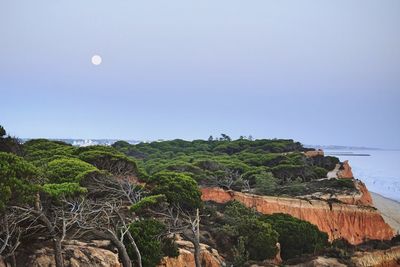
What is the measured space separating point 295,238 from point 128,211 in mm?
10368

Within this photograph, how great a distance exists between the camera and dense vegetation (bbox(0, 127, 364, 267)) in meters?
13.5

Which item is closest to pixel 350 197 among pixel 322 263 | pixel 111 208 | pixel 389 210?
pixel 322 263

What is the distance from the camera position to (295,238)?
25.0 metres

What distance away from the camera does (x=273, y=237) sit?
22.9 metres

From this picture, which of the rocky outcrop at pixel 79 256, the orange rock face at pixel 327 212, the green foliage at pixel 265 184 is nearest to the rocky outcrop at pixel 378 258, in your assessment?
the orange rock face at pixel 327 212

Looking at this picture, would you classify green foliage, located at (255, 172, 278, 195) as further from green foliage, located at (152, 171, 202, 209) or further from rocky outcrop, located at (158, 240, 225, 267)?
rocky outcrop, located at (158, 240, 225, 267)

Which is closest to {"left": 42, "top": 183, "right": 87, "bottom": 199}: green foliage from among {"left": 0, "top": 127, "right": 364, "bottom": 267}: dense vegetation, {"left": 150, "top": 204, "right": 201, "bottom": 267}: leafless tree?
{"left": 0, "top": 127, "right": 364, "bottom": 267}: dense vegetation

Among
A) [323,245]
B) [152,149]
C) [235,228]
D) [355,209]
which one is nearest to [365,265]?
[323,245]

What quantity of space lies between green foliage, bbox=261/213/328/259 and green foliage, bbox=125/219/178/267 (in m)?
8.98

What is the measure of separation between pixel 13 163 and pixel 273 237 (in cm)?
1463

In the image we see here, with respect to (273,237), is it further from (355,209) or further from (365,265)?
(355,209)

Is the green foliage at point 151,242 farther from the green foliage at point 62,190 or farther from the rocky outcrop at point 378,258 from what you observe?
the rocky outcrop at point 378,258

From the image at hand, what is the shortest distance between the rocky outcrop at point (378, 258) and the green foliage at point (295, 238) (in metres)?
2.26

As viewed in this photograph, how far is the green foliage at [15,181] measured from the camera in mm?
12383
